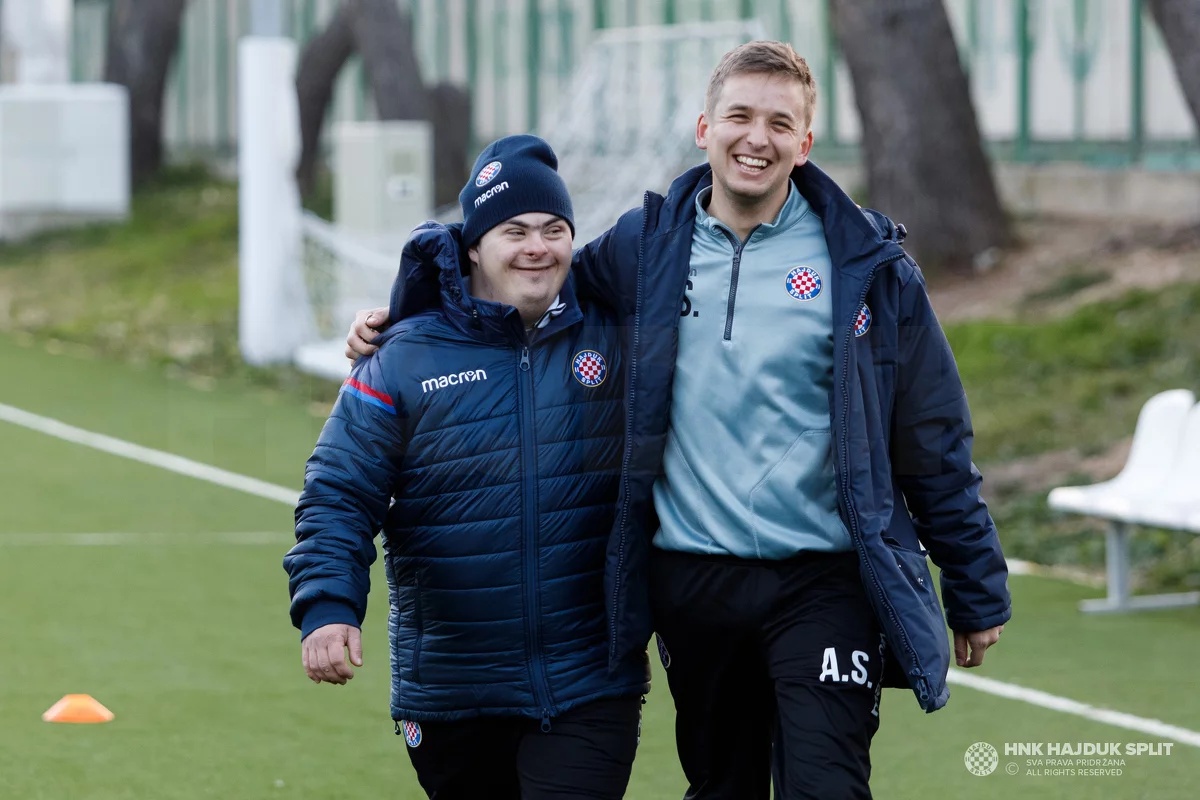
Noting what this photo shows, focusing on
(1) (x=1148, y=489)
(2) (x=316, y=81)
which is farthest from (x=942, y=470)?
(2) (x=316, y=81)

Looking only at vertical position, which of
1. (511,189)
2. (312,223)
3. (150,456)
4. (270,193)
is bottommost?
(150,456)

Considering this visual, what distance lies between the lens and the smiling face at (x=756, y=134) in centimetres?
453

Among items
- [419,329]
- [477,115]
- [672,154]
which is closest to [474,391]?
[419,329]

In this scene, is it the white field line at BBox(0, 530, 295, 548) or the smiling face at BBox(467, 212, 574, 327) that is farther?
the white field line at BBox(0, 530, 295, 548)

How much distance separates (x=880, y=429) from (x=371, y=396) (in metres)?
1.04

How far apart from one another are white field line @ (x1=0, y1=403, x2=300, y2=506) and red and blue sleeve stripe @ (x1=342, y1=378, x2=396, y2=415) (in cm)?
719

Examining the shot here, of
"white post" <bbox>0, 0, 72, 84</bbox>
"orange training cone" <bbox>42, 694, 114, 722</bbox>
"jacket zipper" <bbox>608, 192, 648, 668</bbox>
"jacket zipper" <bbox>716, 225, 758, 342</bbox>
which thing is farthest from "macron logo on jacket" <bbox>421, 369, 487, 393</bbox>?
"white post" <bbox>0, 0, 72, 84</bbox>

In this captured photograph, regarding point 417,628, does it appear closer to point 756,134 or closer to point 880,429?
point 880,429

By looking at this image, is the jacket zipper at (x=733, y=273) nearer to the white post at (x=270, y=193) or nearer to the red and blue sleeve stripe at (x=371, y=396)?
the red and blue sleeve stripe at (x=371, y=396)

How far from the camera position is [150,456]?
13367mm

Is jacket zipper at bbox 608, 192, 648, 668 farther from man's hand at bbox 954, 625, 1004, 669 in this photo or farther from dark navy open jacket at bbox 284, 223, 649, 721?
man's hand at bbox 954, 625, 1004, 669

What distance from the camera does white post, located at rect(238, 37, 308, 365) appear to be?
1670 cm

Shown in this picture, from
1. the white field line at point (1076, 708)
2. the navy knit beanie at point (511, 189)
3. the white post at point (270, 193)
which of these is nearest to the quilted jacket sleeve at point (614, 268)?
the navy knit beanie at point (511, 189)

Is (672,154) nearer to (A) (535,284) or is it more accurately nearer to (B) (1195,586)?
(B) (1195,586)
